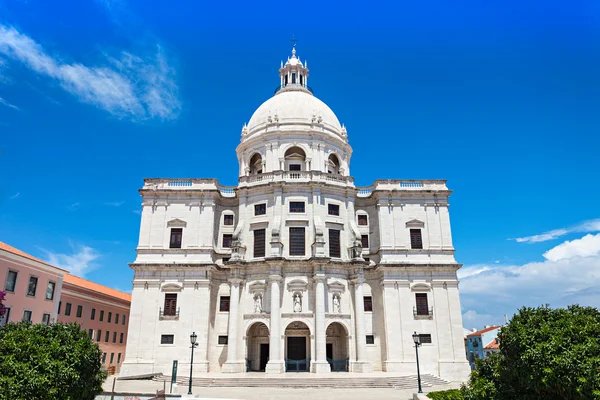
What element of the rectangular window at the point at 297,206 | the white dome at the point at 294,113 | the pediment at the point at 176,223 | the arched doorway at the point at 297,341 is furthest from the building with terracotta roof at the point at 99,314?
the white dome at the point at 294,113

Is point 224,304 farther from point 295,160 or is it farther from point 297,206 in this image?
point 295,160

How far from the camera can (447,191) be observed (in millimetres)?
43688

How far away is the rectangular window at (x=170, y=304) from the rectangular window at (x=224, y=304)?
4.07 metres

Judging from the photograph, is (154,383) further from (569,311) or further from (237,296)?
(569,311)

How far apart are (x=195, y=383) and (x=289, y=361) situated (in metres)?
8.23

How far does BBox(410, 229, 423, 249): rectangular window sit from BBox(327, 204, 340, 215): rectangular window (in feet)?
24.4

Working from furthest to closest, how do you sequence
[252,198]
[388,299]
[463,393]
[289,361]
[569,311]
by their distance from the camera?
[252,198] → [388,299] → [289,361] → [463,393] → [569,311]

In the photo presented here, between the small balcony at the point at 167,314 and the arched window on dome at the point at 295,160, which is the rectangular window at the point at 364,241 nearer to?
the arched window on dome at the point at 295,160

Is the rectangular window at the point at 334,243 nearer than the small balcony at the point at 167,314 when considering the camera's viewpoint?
No

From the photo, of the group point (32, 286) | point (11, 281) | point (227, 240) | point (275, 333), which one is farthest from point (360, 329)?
point (11, 281)

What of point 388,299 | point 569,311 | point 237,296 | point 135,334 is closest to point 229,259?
point 237,296

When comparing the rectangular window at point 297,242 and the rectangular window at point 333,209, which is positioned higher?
the rectangular window at point 333,209

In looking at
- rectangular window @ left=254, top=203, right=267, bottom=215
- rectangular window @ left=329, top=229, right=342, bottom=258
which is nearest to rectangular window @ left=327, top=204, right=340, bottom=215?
rectangular window @ left=329, top=229, right=342, bottom=258

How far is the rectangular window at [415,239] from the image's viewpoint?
139ft
